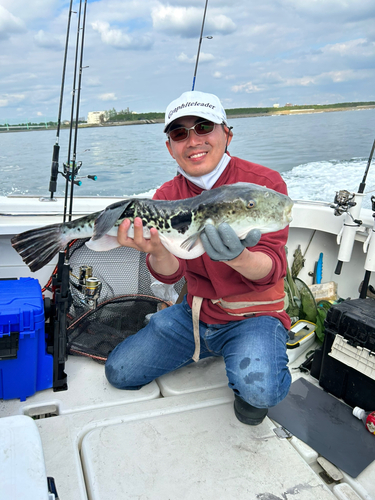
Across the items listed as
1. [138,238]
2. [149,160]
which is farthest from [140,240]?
[149,160]

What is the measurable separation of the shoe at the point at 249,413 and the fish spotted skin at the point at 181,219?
1.11 metres

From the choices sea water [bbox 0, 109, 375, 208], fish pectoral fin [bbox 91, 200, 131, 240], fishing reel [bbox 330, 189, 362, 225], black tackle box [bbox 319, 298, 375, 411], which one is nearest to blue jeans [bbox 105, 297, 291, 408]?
black tackle box [bbox 319, 298, 375, 411]

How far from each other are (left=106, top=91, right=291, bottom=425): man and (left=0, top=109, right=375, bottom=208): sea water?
3.09 metres

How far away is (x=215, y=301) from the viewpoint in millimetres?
2773

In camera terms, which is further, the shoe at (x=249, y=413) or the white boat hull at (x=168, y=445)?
the shoe at (x=249, y=413)

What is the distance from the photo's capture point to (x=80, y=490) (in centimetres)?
196

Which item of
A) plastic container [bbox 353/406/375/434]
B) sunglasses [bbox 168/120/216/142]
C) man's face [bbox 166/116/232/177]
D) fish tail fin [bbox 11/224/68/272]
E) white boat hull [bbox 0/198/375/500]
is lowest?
white boat hull [bbox 0/198/375/500]

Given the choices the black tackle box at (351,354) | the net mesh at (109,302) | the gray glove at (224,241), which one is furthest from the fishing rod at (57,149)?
the black tackle box at (351,354)

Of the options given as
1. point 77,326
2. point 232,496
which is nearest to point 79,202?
point 77,326

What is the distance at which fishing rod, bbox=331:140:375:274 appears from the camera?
3645 mm

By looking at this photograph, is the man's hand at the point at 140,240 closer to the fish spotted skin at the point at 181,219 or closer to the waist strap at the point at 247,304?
the fish spotted skin at the point at 181,219

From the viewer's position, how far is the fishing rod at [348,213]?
12.0 feet

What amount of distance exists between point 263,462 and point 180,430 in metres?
0.53

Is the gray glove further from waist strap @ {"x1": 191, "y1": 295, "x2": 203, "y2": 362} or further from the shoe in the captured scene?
the shoe
